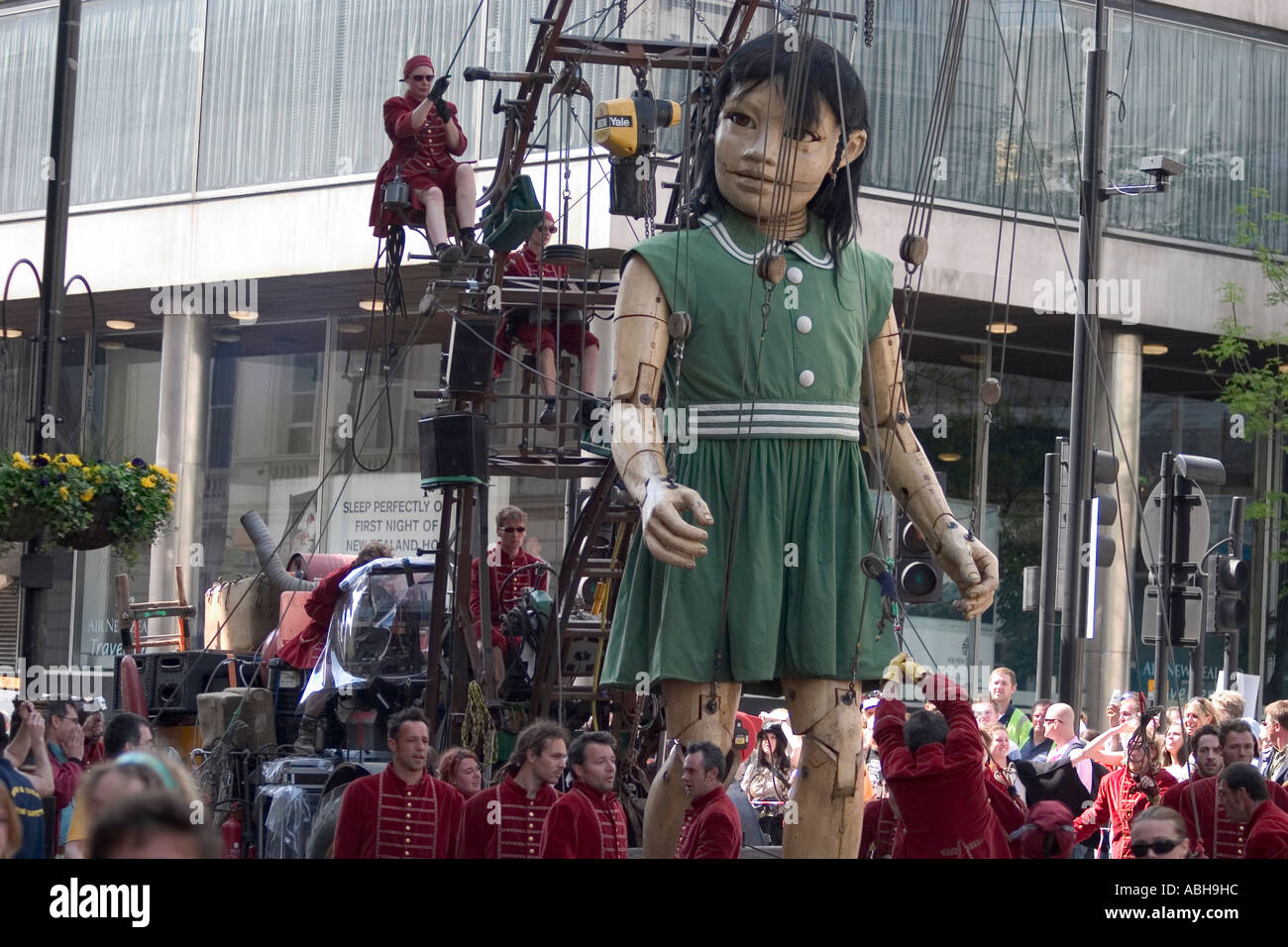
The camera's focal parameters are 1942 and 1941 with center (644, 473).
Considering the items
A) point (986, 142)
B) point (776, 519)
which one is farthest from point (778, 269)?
point (986, 142)

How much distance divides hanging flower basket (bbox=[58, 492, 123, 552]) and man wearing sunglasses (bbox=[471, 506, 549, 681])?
1.87 meters

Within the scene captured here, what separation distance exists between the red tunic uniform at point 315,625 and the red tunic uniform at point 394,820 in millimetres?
3155

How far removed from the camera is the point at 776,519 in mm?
4844

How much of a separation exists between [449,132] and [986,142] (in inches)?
454

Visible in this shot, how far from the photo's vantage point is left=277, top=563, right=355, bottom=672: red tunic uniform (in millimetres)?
9555

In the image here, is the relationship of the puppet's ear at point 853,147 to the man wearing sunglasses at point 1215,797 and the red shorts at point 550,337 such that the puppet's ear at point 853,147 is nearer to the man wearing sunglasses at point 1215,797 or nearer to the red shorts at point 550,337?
the man wearing sunglasses at point 1215,797

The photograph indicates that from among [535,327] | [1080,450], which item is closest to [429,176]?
[535,327]

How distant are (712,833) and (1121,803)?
11.1 ft

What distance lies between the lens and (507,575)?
31.5 ft

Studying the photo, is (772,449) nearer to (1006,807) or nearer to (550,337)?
(1006,807)

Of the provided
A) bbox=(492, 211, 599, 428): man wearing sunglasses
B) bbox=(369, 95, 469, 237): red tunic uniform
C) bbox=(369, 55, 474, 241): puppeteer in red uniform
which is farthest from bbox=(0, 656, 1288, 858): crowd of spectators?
bbox=(369, 95, 469, 237): red tunic uniform

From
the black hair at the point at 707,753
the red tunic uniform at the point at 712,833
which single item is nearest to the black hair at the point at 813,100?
the black hair at the point at 707,753
